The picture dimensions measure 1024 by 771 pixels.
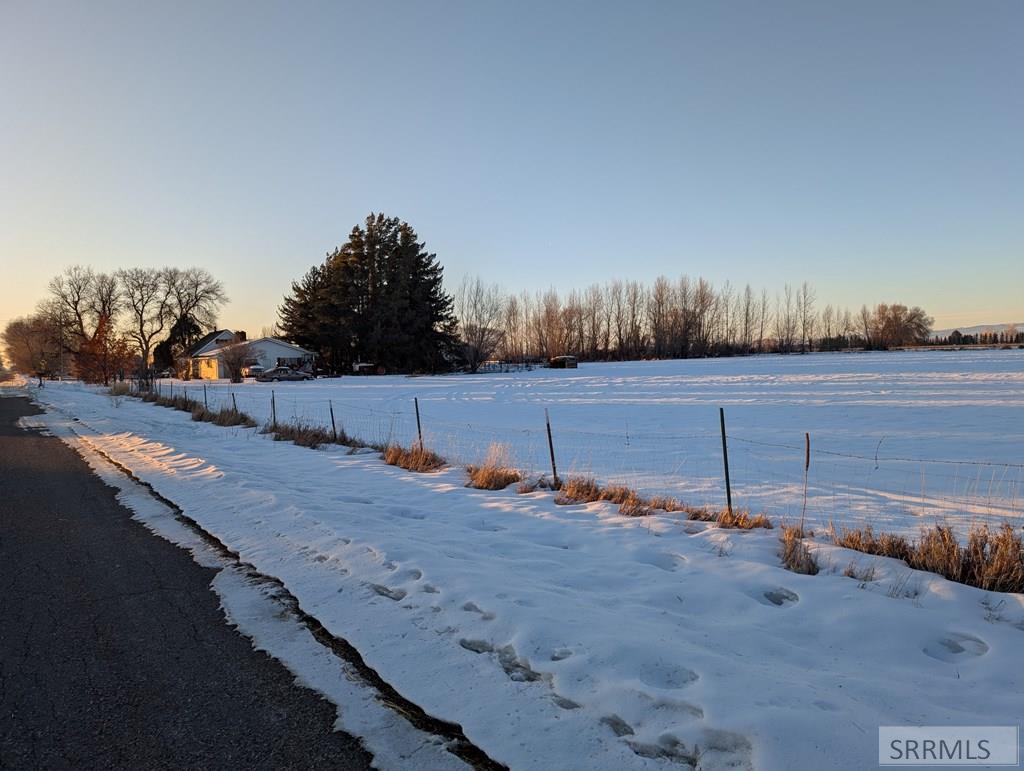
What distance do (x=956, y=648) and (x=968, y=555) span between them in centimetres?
165

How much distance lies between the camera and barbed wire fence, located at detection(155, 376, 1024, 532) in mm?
8125

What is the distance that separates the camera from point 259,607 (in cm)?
458

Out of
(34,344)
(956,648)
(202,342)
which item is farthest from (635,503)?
(34,344)

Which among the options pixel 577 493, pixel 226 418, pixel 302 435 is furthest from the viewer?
pixel 226 418

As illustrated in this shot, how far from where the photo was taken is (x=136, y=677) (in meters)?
3.57

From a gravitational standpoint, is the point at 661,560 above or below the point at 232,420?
below

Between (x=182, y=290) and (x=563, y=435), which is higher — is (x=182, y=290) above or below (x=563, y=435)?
above

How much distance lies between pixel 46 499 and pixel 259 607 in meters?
6.34

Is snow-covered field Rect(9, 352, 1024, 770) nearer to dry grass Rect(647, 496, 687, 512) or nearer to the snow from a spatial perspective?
the snow

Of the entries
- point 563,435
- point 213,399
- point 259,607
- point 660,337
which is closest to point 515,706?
point 259,607

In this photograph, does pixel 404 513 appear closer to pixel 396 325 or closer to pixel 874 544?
pixel 874 544

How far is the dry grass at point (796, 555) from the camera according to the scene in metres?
5.08

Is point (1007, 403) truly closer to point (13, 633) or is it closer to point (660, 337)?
point (13, 633)

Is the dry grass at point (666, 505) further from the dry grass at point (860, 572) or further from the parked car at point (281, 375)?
the parked car at point (281, 375)
